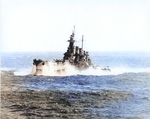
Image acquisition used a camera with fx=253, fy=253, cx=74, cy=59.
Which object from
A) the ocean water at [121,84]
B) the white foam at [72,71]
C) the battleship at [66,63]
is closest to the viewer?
the ocean water at [121,84]

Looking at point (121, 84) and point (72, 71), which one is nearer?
point (121, 84)

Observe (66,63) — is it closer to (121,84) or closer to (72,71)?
(72,71)

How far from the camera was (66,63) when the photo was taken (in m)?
16.3

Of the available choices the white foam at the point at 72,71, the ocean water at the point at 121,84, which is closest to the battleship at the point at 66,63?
the white foam at the point at 72,71

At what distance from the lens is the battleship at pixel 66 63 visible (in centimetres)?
1496

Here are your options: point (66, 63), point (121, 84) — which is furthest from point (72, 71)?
point (121, 84)

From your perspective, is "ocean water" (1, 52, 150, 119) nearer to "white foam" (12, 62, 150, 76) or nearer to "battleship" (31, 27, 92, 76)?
"white foam" (12, 62, 150, 76)

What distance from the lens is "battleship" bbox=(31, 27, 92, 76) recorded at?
14962 mm

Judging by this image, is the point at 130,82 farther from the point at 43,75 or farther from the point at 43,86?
the point at 43,75

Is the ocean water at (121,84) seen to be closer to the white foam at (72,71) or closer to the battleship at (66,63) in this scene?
the white foam at (72,71)

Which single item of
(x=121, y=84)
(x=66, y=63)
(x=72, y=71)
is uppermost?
(x=66, y=63)

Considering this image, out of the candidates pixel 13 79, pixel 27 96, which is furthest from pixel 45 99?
pixel 13 79

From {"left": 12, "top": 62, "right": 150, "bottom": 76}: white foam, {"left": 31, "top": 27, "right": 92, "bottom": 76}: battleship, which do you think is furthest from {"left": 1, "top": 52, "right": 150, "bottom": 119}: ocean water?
{"left": 31, "top": 27, "right": 92, "bottom": 76}: battleship

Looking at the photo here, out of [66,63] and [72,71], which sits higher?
[66,63]
